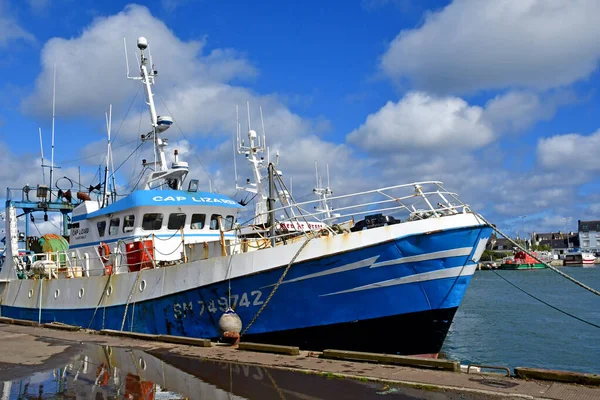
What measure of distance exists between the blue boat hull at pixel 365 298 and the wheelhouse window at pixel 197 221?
349 cm

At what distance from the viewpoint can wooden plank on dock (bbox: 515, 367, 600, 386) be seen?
6590 millimetres

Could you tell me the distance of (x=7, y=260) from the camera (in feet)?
60.6

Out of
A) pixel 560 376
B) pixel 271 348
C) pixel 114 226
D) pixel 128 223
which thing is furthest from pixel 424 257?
pixel 114 226

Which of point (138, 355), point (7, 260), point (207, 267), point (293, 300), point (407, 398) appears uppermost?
point (7, 260)

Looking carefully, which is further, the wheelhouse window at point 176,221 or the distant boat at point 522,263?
the distant boat at point 522,263

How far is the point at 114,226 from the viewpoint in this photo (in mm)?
14297

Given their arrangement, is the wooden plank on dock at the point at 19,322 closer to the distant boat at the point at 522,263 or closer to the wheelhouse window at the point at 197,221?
the wheelhouse window at the point at 197,221

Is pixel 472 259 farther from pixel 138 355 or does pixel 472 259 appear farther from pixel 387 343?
pixel 138 355

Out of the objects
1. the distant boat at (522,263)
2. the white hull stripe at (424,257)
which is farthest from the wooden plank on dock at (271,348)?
the distant boat at (522,263)

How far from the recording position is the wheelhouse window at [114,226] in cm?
1417

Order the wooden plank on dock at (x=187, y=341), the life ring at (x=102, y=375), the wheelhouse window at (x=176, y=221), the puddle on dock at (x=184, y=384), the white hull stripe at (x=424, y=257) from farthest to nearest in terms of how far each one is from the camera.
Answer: the wheelhouse window at (x=176, y=221)
the wooden plank on dock at (x=187, y=341)
the white hull stripe at (x=424, y=257)
the life ring at (x=102, y=375)
the puddle on dock at (x=184, y=384)

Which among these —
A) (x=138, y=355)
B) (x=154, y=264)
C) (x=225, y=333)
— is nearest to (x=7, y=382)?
(x=138, y=355)

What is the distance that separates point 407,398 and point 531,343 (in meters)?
14.1

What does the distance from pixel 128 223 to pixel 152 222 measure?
73 cm
